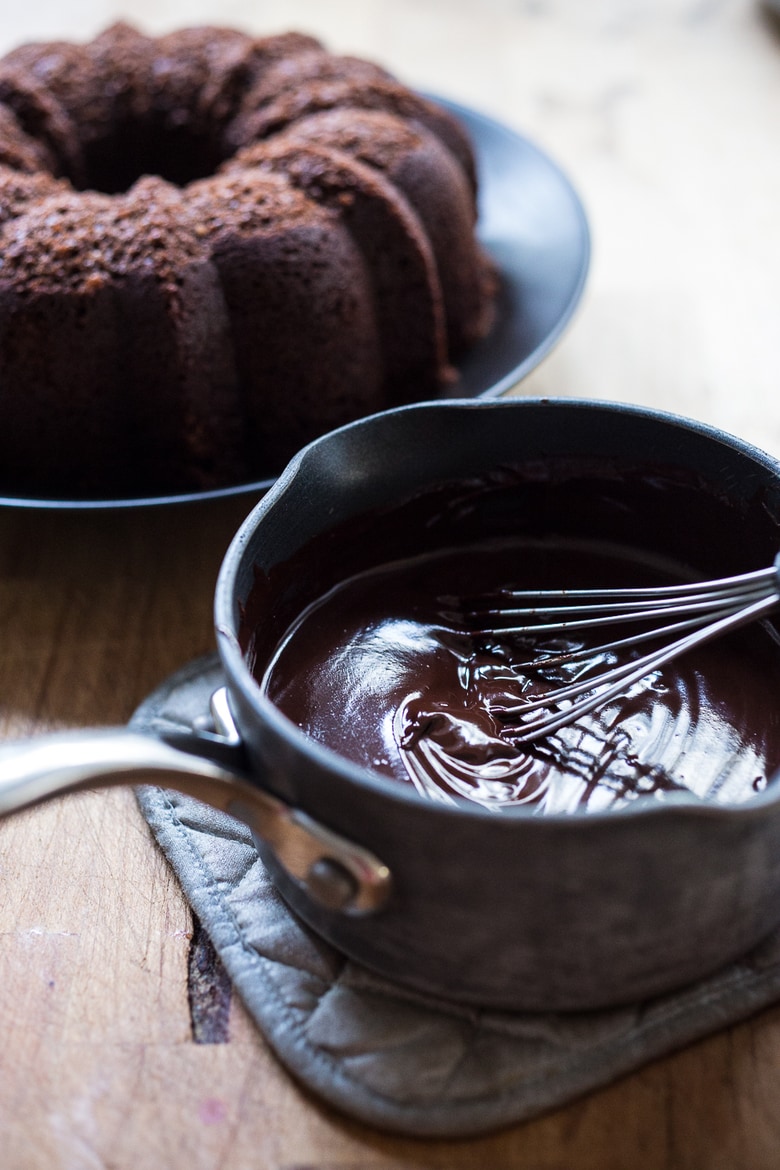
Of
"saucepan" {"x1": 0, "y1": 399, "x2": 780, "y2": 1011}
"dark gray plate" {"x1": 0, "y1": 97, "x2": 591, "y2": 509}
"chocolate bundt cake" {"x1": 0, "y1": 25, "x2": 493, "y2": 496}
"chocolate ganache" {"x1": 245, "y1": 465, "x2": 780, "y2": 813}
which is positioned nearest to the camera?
"saucepan" {"x1": 0, "y1": 399, "x2": 780, "y2": 1011}

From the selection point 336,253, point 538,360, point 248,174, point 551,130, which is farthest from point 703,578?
point 551,130

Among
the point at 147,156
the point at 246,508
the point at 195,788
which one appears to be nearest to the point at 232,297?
the point at 246,508

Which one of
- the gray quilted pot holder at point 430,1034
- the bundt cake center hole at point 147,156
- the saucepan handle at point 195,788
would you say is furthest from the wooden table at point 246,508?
the bundt cake center hole at point 147,156

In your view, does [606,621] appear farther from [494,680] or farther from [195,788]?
[195,788]

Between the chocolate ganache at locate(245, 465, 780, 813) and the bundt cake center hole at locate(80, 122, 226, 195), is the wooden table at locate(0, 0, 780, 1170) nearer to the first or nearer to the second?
the chocolate ganache at locate(245, 465, 780, 813)

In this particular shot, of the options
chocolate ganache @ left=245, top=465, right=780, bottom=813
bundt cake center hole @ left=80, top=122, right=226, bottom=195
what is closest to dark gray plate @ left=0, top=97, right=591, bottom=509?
chocolate ganache @ left=245, top=465, right=780, bottom=813

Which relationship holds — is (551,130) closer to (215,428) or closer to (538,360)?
(538,360)
